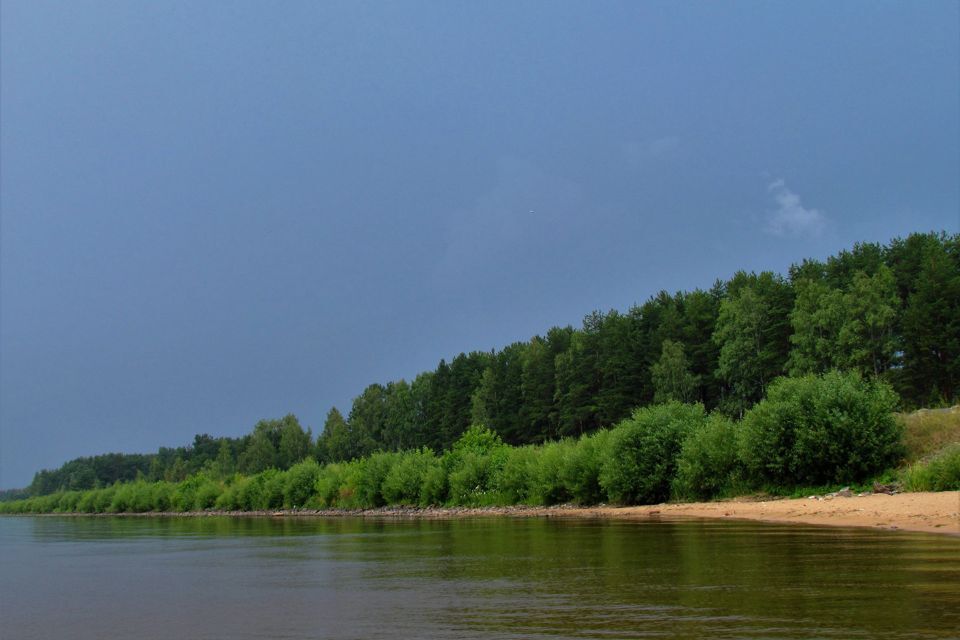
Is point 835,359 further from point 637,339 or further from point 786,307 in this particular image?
point 637,339

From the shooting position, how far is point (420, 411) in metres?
143

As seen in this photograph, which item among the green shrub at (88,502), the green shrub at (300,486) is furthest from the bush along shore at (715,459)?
the green shrub at (88,502)

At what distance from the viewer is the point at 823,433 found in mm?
37938

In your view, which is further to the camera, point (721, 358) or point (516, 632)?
point (721, 358)

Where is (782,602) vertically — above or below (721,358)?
below

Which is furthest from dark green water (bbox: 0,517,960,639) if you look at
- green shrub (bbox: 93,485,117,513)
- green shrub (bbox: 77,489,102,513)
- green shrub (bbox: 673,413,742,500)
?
green shrub (bbox: 77,489,102,513)

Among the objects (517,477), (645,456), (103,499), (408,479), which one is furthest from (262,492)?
(645,456)

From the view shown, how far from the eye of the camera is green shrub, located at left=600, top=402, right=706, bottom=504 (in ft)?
157

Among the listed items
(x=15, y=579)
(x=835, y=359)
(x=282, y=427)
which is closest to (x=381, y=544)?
(x=15, y=579)

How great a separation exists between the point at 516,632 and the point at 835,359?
6898 cm

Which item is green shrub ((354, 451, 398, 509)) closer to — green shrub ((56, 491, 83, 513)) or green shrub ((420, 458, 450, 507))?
green shrub ((420, 458, 450, 507))

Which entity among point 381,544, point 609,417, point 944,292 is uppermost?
point 944,292

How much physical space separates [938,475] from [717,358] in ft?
196

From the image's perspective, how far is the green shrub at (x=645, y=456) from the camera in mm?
47812
